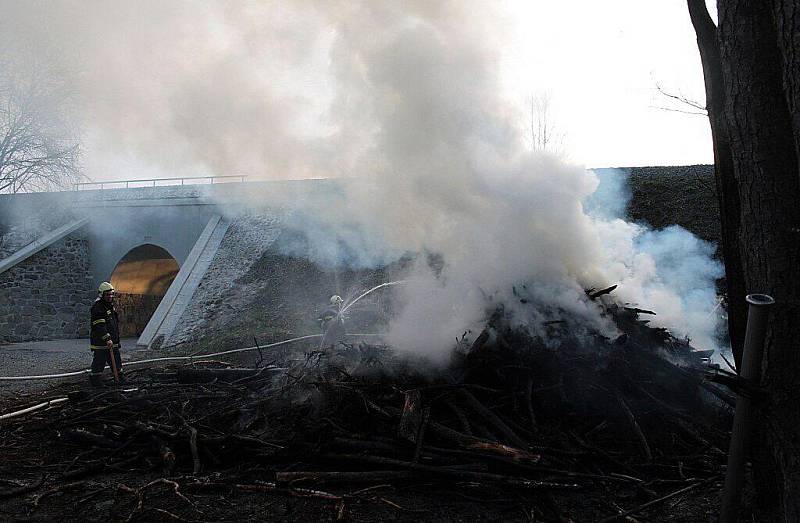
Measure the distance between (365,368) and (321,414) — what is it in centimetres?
99

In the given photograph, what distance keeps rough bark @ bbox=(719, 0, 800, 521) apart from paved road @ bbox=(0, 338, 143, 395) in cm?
1123

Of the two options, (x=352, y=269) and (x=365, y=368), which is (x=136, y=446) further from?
Result: (x=352, y=269)

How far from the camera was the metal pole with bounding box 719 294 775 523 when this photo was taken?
2422 millimetres

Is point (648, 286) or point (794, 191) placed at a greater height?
point (794, 191)

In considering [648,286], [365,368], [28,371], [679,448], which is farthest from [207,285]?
[679,448]

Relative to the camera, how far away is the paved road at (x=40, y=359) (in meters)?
10.2

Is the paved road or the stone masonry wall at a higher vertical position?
the stone masonry wall

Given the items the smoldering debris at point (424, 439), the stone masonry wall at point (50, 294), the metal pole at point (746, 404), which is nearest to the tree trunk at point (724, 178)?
the metal pole at point (746, 404)

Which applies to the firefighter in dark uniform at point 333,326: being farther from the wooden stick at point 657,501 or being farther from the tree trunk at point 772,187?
the tree trunk at point 772,187

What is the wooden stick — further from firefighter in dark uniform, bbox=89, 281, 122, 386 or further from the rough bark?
firefighter in dark uniform, bbox=89, 281, 122, 386

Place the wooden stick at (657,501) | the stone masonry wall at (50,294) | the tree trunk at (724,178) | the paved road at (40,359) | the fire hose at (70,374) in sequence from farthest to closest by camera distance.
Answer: the stone masonry wall at (50,294)
the paved road at (40,359)
the fire hose at (70,374)
the wooden stick at (657,501)
the tree trunk at (724,178)

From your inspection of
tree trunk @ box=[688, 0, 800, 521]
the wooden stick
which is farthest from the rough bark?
the wooden stick

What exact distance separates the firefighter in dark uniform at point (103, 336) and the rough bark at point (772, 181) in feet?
31.7

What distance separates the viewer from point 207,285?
687 inches
